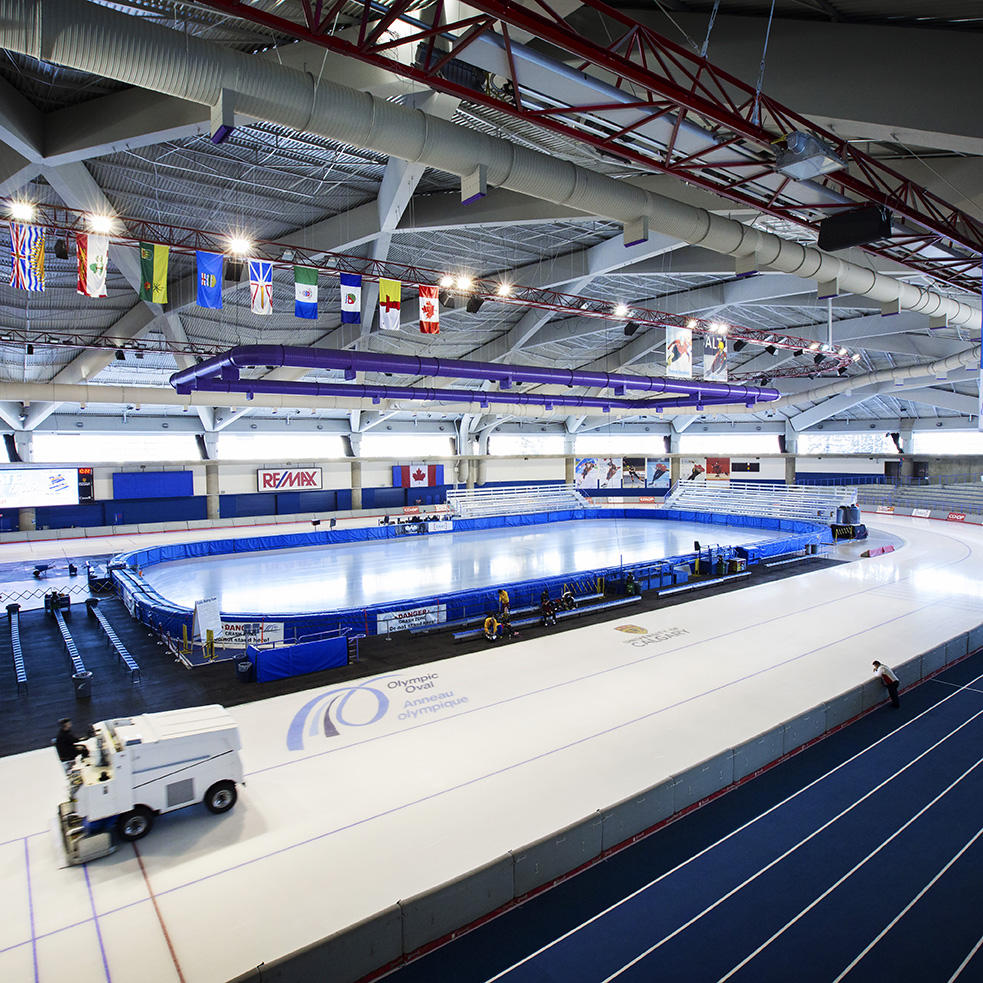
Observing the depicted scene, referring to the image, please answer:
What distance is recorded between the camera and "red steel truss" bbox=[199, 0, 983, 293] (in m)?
7.26

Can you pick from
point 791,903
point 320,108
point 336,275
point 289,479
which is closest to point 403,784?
point 791,903

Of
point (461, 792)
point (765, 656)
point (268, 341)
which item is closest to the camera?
point (461, 792)

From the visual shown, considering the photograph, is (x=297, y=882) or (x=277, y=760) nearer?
(x=297, y=882)

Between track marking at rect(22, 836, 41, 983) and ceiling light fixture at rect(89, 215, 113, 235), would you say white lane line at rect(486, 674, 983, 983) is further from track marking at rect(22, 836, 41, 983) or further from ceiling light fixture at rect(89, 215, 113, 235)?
ceiling light fixture at rect(89, 215, 113, 235)

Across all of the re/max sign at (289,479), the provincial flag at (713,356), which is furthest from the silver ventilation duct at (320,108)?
the re/max sign at (289,479)

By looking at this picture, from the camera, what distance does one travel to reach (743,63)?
9.69m

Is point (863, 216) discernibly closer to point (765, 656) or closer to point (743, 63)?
point (743, 63)

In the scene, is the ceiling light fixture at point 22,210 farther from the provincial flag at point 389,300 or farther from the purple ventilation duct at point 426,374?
the purple ventilation duct at point 426,374

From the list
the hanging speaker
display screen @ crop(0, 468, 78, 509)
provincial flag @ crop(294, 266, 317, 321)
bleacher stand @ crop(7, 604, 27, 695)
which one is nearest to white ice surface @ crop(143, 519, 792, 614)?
bleacher stand @ crop(7, 604, 27, 695)

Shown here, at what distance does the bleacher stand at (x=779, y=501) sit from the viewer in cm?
3950

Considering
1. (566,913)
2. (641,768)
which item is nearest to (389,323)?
(641,768)

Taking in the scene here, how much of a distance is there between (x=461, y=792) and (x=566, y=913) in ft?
8.72

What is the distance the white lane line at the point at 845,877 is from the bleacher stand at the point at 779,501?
31.7 meters

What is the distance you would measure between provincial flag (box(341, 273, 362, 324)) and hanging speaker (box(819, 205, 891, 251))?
10982 millimetres
